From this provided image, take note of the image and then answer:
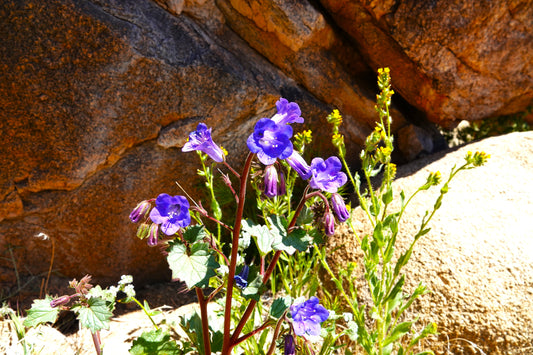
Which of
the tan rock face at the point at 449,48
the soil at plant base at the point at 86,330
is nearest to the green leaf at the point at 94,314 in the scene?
the soil at plant base at the point at 86,330

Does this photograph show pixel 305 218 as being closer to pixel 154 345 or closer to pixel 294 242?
pixel 294 242

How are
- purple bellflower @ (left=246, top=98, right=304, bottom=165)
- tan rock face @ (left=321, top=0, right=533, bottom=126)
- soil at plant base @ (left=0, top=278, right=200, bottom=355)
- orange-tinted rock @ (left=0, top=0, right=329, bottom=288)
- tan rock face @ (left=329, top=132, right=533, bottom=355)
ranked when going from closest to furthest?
purple bellflower @ (left=246, top=98, right=304, bottom=165)
tan rock face @ (left=329, top=132, right=533, bottom=355)
soil at plant base @ (left=0, top=278, right=200, bottom=355)
orange-tinted rock @ (left=0, top=0, right=329, bottom=288)
tan rock face @ (left=321, top=0, right=533, bottom=126)

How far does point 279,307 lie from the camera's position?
1760mm

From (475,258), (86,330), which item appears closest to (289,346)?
(475,258)

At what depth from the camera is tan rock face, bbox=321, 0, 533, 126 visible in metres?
3.19

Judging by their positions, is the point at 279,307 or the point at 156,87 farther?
the point at 156,87

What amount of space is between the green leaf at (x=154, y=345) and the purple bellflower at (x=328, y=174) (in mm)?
1028

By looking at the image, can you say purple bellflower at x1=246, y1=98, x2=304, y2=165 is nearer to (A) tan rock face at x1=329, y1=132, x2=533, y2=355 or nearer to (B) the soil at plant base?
(A) tan rock face at x1=329, y1=132, x2=533, y2=355

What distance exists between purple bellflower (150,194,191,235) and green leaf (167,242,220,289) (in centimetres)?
13

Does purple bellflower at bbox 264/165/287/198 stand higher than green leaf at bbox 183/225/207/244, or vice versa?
purple bellflower at bbox 264/165/287/198

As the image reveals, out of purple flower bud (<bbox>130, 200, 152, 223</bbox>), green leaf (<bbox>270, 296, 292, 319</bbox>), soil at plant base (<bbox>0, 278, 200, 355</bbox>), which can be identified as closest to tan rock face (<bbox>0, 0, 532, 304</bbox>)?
soil at plant base (<bbox>0, 278, 200, 355</bbox>)

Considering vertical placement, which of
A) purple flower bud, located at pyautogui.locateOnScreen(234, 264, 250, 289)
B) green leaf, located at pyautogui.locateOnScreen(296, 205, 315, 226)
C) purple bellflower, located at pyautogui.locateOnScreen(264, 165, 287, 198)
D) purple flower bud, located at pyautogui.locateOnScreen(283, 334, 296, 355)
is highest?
purple bellflower, located at pyautogui.locateOnScreen(264, 165, 287, 198)

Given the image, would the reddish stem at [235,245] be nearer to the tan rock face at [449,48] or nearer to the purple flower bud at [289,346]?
the purple flower bud at [289,346]

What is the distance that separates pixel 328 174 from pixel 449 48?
2133 millimetres
